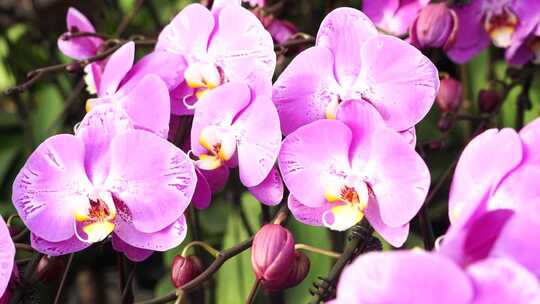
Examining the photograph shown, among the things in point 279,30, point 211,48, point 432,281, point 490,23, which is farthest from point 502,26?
point 432,281

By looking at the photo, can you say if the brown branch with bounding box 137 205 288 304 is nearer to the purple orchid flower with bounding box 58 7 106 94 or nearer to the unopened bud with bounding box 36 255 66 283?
the unopened bud with bounding box 36 255 66 283

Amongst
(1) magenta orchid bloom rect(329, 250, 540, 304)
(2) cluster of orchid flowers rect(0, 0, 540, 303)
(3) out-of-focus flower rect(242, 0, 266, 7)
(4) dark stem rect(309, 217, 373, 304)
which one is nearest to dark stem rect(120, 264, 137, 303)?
(2) cluster of orchid flowers rect(0, 0, 540, 303)

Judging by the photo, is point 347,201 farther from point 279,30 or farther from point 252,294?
point 279,30

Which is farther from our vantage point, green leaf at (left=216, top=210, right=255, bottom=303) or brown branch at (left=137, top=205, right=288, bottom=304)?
green leaf at (left=216, top=210, right=255, bottom=303)

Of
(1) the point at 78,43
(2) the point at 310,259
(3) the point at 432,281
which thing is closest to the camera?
(3) the point at 432,281

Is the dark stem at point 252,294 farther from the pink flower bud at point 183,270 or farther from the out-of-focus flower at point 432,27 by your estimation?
the out-of-focus flower at point 432,27

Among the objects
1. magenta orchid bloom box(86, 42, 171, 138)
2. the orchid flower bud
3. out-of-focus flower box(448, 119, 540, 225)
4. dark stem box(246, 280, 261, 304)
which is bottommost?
the orchid flower bud

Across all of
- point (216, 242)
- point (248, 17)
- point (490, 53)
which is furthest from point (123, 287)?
point (490, 53)
